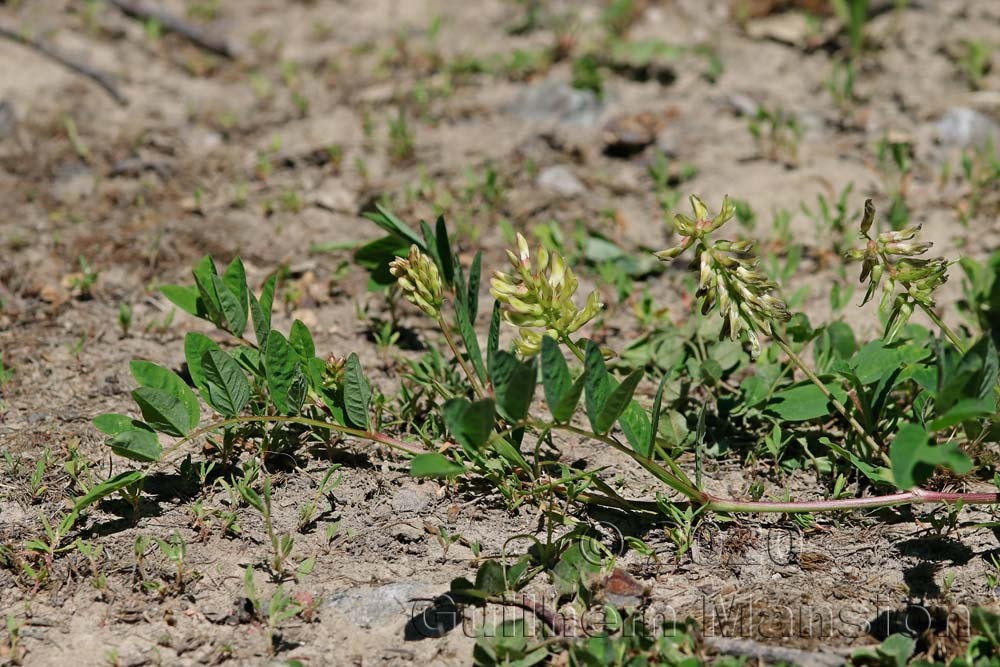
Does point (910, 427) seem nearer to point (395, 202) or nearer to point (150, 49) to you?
point (395, 202)

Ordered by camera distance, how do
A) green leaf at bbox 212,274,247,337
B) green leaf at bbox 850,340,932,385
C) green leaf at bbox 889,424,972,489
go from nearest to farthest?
1. green leaf at bbox 889,424,972,489
2. green leaf at bbox 850,340,932,385
3. green leaf at bbox 212,274,247,337

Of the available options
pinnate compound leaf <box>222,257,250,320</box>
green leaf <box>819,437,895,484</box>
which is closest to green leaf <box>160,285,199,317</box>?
pinnate compound leaf <box>222,257,250,320</box>

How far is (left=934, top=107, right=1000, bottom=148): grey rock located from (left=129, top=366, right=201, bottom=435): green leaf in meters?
3.65

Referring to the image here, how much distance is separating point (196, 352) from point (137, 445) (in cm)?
36

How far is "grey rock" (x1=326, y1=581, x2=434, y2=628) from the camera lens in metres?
2.59

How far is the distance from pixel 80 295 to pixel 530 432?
6.19 feet

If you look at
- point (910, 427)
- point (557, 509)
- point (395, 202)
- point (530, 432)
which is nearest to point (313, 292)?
point (395, 202)

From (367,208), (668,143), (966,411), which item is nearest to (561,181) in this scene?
(668,143)

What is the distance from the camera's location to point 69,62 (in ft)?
17.7

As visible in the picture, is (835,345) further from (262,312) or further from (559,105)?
(559,105)

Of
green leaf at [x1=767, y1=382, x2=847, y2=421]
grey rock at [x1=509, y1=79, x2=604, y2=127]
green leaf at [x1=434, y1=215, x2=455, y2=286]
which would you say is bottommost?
green leaf at [x1=767, y1=382, x2=847, y2=421]

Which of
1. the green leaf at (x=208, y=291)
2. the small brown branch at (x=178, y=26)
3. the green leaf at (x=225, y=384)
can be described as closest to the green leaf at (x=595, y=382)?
the green leaf at (x=225, y=384)

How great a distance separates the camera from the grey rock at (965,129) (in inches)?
186

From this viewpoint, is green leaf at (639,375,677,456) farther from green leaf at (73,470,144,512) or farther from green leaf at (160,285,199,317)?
green leaf at (160,285,199,317)
